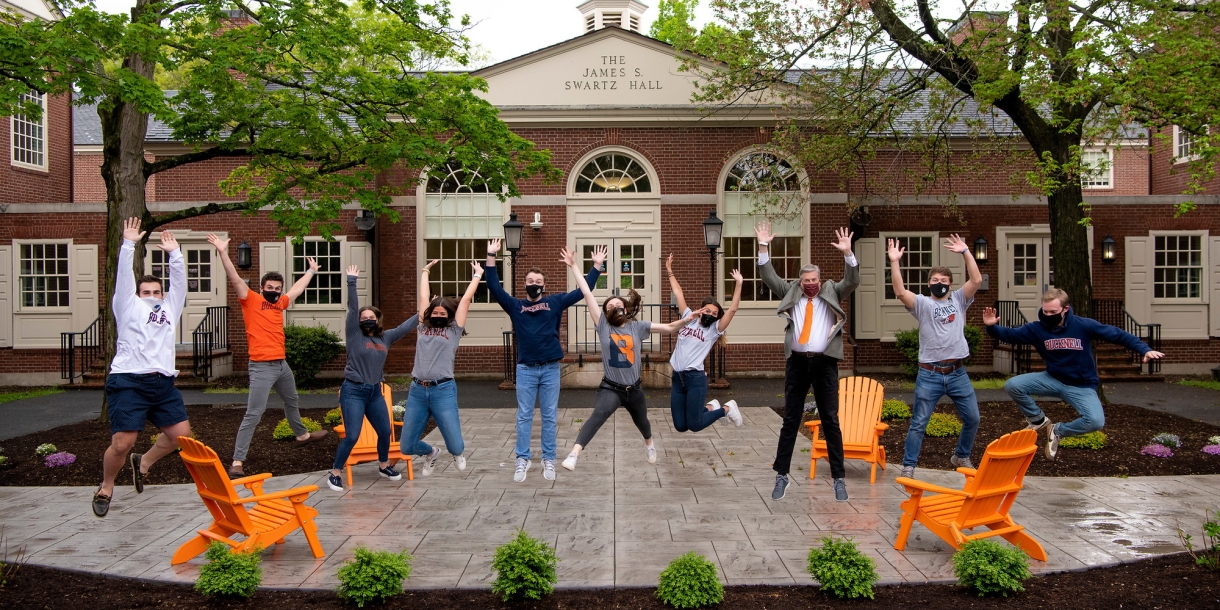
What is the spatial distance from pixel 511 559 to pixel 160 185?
631 inches

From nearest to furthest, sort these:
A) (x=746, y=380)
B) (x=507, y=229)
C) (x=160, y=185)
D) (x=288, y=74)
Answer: (x=288, y=74), (x=507, y=229), (x=746, y=380), (x=160, y=185)

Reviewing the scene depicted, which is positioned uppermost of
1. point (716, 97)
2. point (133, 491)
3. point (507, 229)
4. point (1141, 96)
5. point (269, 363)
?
point (716, 97)

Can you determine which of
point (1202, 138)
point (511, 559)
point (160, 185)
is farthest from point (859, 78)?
point (160, 185)

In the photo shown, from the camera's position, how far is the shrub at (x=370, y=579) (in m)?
4.34

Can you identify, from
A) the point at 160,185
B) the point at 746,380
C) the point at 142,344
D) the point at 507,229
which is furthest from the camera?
the point at 160,185

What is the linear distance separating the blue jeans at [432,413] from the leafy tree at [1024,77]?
7142 mm

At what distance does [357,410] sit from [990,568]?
491 centimetres

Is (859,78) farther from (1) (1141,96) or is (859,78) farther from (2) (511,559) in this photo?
(2) (511,559)

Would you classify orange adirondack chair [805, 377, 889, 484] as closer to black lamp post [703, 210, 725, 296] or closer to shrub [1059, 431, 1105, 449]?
shrub [1059, 431, 1105, 449]

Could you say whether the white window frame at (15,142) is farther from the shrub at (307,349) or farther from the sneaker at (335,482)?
the sneaker at (335,482)

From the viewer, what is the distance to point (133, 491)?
23.4 ft

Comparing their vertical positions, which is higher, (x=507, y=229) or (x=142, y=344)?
(x=507, y=229)

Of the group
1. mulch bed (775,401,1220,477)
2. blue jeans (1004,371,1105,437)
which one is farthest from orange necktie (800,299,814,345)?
mulch bed (775,401,1220,477)

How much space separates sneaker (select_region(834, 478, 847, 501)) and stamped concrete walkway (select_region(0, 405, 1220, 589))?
0.11 meters
